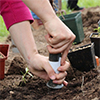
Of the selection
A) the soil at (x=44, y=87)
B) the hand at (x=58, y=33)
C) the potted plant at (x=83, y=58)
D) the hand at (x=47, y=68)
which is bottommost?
the soil at (x=44, y=87)

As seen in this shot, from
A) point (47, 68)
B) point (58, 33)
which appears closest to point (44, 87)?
point (47, 68)

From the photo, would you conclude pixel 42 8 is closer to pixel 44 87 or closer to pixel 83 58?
pixel 44 87

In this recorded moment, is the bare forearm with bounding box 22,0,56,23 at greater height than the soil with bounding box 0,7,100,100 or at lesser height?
greater

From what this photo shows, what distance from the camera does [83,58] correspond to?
214 centimetres

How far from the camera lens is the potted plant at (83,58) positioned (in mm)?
2098

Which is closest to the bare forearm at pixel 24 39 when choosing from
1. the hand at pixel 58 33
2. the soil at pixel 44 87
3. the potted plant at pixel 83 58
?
the soil at pixel 44 87

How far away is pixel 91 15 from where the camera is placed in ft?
13.3

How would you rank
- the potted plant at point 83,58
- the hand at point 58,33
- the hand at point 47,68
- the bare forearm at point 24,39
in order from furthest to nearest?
the potted plant at point 83,58 → the bare forearm at point 24,39 → the hand at point 47,68 → the hand at point 58,33

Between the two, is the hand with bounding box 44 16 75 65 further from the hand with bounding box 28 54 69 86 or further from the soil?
the soil

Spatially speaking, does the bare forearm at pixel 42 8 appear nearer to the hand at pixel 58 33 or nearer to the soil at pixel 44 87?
the hand at pixel 58 33

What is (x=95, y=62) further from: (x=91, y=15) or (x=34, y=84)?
(x=91, y=15)

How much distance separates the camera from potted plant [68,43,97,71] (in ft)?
6.88

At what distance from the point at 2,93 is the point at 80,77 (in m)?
0.79

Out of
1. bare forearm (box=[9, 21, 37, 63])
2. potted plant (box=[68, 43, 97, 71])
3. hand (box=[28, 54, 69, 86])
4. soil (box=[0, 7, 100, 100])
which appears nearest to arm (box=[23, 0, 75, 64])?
hand (box=[28, 54, 69, 86])
